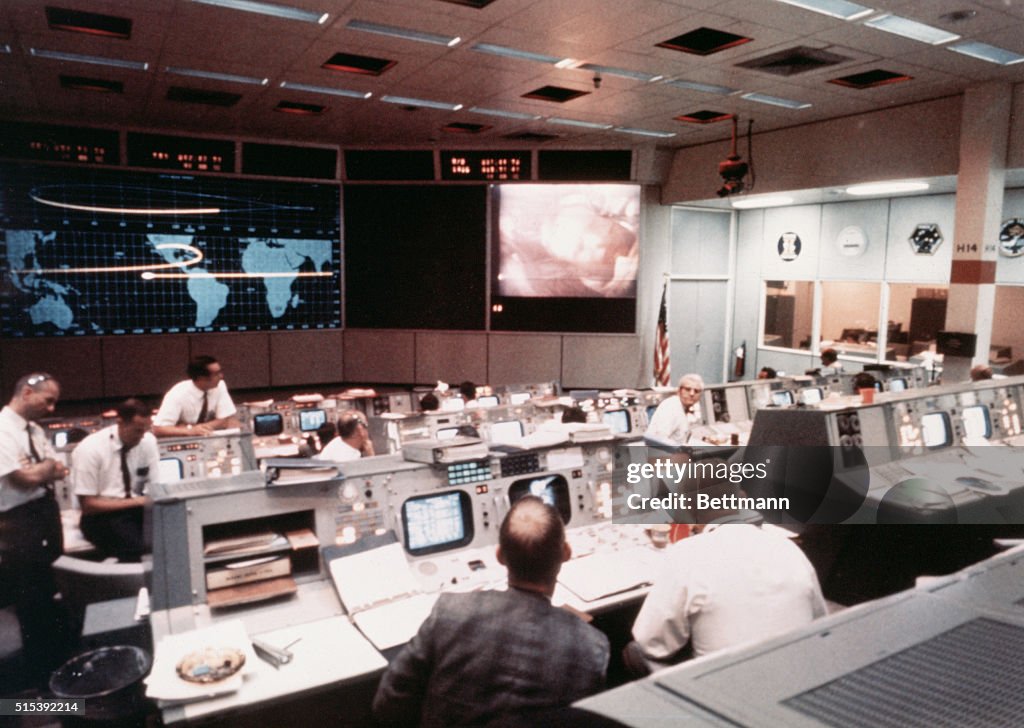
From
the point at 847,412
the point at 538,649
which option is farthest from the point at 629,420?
the point at 538,649

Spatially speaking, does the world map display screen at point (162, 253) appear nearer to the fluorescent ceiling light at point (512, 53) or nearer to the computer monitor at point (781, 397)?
the fluorescent ceiling light at point (512, 53)

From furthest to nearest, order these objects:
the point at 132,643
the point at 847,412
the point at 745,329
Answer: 1. the point at 745,329
2. the point at 847,412
3. the point at 132,643

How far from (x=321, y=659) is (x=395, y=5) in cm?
406

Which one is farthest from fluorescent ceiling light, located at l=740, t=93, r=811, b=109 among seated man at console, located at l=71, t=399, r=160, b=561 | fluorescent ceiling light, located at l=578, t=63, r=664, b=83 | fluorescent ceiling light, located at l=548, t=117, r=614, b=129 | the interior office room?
seated man at console, located at l=71, t=399, r=160, b=561

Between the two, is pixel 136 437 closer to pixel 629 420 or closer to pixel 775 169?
pixel 629 420

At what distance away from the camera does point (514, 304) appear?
1000 centimetres

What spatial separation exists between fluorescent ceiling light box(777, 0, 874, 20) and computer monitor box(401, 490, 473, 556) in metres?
3.76

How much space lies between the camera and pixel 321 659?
7.11 feet

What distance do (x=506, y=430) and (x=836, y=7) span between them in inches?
146

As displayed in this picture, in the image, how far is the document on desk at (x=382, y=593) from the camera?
2.38 meters

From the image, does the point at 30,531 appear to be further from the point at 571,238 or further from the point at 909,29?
the point at 571,238

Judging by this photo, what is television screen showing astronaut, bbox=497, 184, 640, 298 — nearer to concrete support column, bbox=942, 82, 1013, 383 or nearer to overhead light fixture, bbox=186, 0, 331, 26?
concrete support column, bbox=942, 82, 1013, 383

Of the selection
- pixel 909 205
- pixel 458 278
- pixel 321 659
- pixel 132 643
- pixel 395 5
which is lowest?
pixel 132 643

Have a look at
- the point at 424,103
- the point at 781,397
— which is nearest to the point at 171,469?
the point at 424,103
